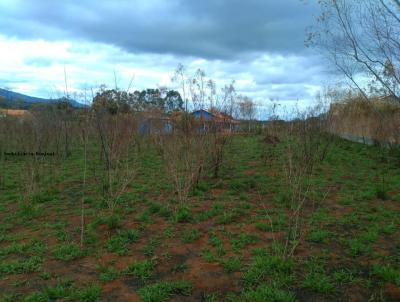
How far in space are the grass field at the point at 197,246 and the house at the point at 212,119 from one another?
1.11 meters

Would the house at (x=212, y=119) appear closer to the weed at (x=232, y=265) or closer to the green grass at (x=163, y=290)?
the weed at (x=232, y=265)

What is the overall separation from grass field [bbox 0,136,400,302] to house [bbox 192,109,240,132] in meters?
1.11

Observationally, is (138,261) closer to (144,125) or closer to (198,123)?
(198,123)

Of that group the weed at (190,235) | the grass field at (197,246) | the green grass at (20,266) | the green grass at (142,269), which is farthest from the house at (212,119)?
the green grass at (20,266)

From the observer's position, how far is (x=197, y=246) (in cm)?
444

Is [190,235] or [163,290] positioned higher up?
[190,235]

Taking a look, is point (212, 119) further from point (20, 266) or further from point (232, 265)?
point (20, 266)

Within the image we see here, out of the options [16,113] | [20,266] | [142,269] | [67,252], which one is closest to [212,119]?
[67,252]

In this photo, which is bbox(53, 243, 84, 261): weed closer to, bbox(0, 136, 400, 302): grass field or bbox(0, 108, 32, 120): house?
bbox(0, 136, 400, 302): grass field

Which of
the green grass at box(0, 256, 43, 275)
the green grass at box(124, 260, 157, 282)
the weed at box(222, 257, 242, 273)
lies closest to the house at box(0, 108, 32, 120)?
the green grass at box(0, 256, 43, 275)

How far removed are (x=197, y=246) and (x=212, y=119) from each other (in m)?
3.51

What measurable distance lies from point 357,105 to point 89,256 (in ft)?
60.7

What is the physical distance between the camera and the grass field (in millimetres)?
3426

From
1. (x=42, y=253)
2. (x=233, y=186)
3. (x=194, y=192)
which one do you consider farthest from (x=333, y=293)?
(x=233, y=186)
